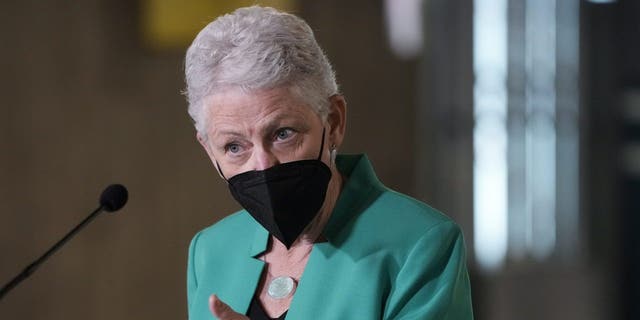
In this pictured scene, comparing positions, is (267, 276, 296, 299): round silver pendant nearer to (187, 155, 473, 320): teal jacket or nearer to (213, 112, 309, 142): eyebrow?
(187, 155, 473, 320): teal jacket

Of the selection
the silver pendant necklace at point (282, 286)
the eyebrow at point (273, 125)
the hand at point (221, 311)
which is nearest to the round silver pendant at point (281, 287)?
the silver pendant necklace at point (282, 286)

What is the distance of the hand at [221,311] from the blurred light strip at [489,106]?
4447 mm

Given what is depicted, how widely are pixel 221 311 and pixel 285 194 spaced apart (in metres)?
0.23

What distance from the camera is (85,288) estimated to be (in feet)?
18.3

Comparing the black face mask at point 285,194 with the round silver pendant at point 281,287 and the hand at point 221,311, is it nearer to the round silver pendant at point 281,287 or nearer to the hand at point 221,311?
the round silver pendant at point 281,287

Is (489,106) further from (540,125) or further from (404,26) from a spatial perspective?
(404,26)

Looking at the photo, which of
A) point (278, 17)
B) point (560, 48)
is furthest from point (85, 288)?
point (278, 17)

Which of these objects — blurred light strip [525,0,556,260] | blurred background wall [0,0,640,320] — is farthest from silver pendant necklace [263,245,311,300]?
blurred light strip [525,0,556,260]

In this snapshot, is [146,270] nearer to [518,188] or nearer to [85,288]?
[85,288]

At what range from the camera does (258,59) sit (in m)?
1.99

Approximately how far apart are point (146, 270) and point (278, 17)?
12.5 ft

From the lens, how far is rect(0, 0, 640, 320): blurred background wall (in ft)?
18.0

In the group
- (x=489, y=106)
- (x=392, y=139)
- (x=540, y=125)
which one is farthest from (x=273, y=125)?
(x=540, y=125)

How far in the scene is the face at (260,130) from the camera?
2.01m
